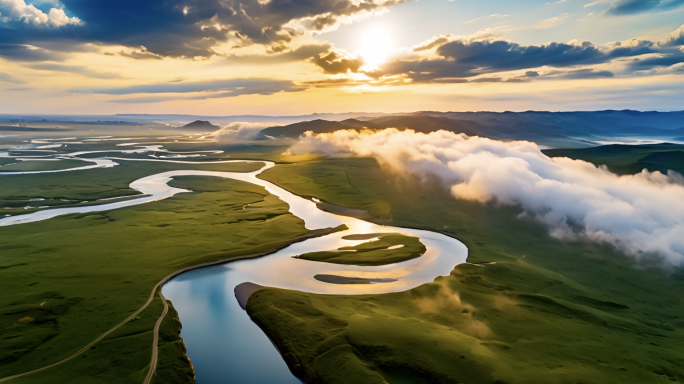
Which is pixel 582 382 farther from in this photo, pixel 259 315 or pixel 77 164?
pixel 77 164

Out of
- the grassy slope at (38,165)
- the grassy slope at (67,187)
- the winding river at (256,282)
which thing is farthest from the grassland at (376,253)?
the grassy slope at (38,165)

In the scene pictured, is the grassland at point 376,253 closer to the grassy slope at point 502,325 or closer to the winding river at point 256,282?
the winding river at point 256,282

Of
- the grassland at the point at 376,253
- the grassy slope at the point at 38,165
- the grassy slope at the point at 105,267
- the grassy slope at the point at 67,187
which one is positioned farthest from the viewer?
the grassy slope at the point at 38,165

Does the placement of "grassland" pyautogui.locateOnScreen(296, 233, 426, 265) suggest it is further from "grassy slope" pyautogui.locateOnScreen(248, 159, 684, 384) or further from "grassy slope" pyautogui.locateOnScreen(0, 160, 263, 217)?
"grassy slope" pyautogui.locateOnScreen(0, 160, 263, 217)

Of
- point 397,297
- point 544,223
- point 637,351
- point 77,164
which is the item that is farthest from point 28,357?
point 77,164

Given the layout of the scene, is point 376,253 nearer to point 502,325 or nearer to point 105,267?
point 502,325

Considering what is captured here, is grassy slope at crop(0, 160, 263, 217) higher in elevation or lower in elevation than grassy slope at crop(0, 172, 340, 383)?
higher

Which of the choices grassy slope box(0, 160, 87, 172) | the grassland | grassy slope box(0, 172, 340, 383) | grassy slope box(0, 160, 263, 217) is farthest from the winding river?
grassy slope box(0, 160, 87, 172)
